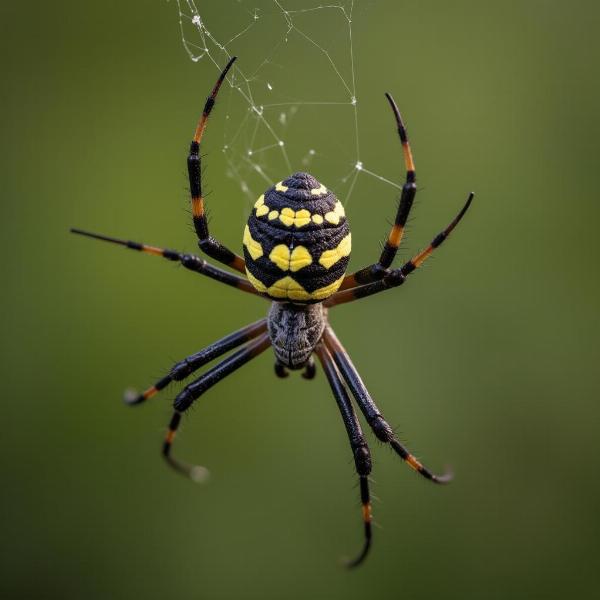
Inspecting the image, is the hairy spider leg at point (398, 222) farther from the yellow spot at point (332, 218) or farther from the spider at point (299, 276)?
the yellow spot at point (332, 218)

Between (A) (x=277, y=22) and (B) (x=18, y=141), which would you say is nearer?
(A) (x=277, y=22)

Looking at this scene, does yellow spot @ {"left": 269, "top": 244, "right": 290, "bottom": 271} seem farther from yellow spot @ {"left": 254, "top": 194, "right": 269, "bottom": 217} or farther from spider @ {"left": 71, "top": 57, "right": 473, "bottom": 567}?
yellow spot @ {"left": 254, "top": 194, "right": 269, "bottom": 217}

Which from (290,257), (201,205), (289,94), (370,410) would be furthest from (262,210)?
(289,94)

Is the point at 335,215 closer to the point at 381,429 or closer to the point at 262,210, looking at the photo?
the point at 262,210

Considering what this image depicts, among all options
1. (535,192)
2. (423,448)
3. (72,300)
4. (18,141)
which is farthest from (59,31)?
(423,448)

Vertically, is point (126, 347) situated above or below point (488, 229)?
below

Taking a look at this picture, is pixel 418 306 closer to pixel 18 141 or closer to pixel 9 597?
pixel 18 141

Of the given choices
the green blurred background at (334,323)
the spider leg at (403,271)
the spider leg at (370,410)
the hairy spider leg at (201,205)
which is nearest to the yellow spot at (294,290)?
the spider leg at (403,271)
